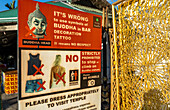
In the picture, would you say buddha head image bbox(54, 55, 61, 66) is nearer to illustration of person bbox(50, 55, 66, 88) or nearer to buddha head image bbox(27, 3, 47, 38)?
illustration of person bbox(50, 55, 66, 88)

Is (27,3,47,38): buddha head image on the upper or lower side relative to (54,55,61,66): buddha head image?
upper

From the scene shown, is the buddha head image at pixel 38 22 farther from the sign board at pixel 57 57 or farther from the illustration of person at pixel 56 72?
the illustration of person at pixel 56 72

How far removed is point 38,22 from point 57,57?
2.41 ft

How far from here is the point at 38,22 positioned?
213 centimetres

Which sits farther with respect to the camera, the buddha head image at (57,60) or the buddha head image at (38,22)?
the buddha head image at (57,60)

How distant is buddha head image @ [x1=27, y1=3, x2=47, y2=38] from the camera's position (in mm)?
2064

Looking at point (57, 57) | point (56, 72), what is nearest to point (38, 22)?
point (57, 57)

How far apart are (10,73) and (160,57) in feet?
21.8

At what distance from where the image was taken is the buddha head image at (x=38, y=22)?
6.77 feet

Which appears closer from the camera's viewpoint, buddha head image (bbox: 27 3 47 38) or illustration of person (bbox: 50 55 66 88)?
buddha head image (bbox: 27 3 47 38)

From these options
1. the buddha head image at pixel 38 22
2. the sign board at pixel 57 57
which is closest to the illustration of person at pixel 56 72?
the sign board at pixel 57 57

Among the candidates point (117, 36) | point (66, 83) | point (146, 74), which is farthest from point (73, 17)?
A: point (146, 74)

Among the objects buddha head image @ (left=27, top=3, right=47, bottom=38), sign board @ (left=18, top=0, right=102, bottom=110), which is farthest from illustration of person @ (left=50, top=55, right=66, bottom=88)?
buddha head image @ (left=27, top=3, right=47, bottom=38)

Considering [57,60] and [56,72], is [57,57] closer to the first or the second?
[57,60]
